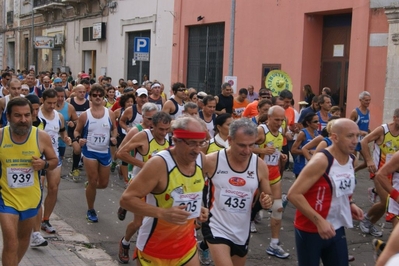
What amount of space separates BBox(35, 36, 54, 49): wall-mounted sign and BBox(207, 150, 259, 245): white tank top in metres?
31.8

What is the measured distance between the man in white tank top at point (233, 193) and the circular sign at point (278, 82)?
8.65 m

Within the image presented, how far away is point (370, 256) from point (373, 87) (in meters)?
8.32

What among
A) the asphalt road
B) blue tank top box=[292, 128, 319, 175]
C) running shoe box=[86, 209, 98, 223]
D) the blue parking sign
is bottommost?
the asphalt road

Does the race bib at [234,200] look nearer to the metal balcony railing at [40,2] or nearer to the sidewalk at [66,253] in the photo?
the sidewalk at [66,253]

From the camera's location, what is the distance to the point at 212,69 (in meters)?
21.7

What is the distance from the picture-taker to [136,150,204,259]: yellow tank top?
444cm

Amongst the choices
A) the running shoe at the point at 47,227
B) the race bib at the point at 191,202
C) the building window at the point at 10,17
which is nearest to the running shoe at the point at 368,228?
the running shoe at the point at 47,227

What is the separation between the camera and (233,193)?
16.4ft

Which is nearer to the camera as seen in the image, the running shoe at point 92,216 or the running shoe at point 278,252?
the running shoe at point 278,252

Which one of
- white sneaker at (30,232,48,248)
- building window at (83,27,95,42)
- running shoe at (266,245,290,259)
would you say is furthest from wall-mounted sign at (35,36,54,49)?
running shoe at (266,245,290,259)

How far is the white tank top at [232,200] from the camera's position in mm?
5000

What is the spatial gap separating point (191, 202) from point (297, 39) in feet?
43.1

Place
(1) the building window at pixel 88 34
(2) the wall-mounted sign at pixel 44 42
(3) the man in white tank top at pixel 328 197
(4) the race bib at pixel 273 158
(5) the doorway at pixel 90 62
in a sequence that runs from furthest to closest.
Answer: (2) the wall-mounted sign at pixel 44 42
(5) the doorway at pixel 90 62
(1) the building window at pixel 88 34
(4) the race bib at pixel 273 158
(3) the man in white tank top at pixel 328 197

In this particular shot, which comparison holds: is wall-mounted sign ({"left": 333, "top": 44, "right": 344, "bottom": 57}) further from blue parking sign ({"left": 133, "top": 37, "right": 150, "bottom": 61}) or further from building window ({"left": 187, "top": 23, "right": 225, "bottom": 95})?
building window ({"left": 187, "top": 23, "right": 225, "bottom": 95})
